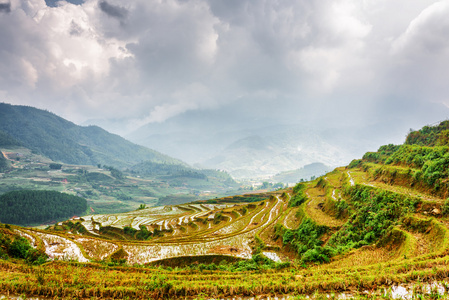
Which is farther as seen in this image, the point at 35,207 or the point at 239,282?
the point at 35,207

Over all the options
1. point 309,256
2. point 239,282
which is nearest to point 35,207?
point 239,282

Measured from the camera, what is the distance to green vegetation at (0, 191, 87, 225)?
12681cm

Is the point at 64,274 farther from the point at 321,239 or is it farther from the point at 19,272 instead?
the point at 321,239

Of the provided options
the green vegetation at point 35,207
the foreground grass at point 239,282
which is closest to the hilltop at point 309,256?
the foreground grass at point 239,282

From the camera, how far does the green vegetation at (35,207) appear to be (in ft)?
416

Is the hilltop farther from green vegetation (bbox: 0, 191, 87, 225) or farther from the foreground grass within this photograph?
green vegetation (bbox: 0, 191, 87, 225)

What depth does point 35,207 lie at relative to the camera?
13488 cm

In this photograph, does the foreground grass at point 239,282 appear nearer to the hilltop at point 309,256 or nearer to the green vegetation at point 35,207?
the hilltop at point 309,256

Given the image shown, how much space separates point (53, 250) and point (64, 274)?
17709 millimetres

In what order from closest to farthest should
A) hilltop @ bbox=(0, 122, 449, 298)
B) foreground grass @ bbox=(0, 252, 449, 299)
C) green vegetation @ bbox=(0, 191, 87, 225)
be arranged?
foreground grass @ bbox=(0, 252, 449, 299)
hilltop @ bbox=(0, 122, 449, 298)
green vegetation @ bbox=(0, 191, 87, 225)

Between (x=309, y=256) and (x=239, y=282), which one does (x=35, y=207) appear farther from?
(x=309, y=256)

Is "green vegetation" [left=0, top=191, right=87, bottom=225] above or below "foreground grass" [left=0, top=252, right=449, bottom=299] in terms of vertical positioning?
below

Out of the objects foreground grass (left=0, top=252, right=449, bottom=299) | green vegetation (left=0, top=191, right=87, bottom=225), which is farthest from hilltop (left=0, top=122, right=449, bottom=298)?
green vegetation (left=0, top=191, right=87, bottom=225)

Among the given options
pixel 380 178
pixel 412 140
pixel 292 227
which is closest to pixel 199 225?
pixel 292 227
